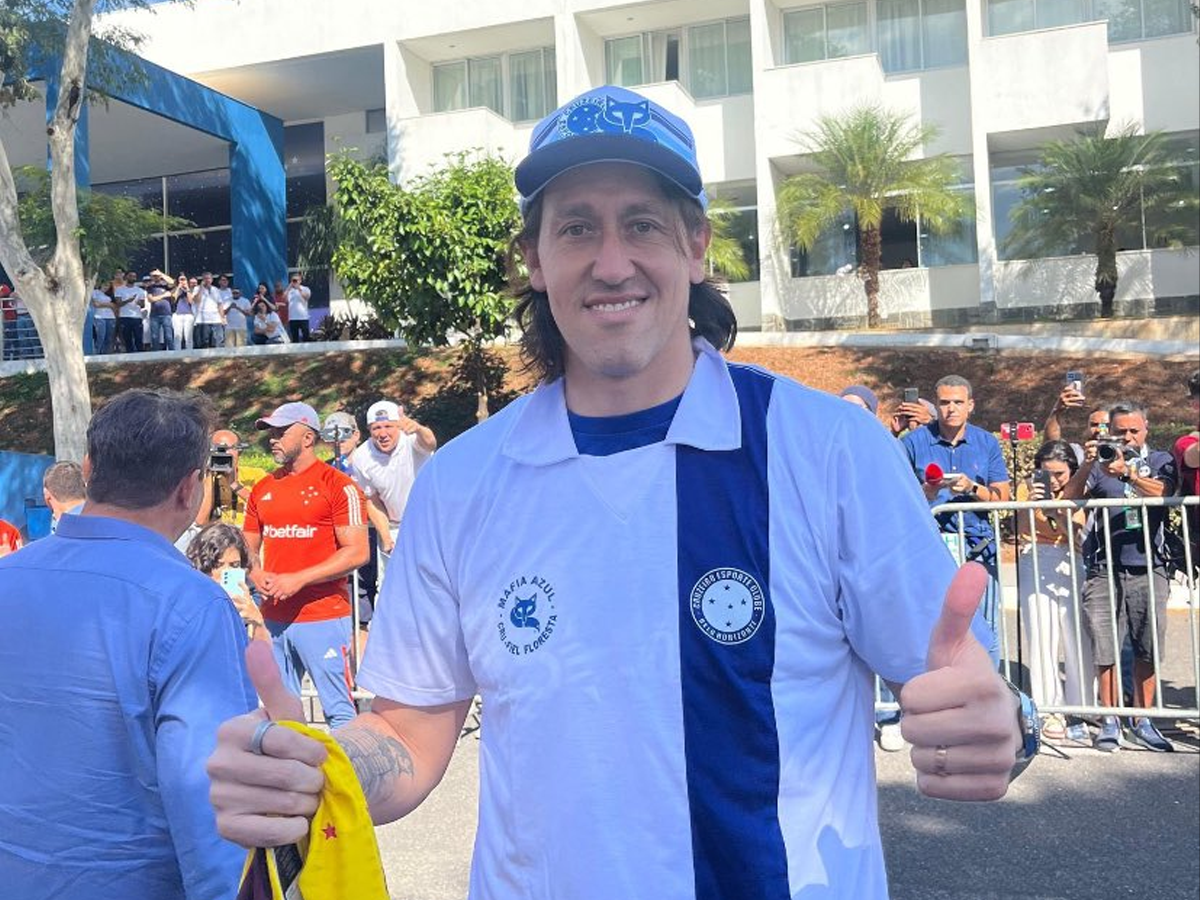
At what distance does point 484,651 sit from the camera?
1.96 m

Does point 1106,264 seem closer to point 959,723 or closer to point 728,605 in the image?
point 728,605

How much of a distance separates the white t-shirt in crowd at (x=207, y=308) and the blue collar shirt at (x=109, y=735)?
2458 centimetres

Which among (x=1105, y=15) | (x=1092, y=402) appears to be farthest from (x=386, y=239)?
(x=1105, y=15)

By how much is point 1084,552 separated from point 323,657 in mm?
4603

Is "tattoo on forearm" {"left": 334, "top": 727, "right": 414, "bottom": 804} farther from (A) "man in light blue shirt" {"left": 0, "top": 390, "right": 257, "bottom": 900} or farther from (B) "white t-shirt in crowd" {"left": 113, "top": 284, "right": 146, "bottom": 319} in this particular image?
(B) "white t-shirt in crowd" {"left": 113, "top": 284, "right": 146, "bottom": 319}

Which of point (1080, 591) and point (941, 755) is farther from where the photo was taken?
point (1080, 591)

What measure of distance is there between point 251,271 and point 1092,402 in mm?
21259

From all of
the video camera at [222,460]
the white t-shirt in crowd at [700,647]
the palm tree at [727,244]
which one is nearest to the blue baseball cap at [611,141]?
the white t-shirt in crowd at [700,647]

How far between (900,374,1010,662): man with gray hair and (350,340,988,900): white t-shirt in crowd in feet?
18.1

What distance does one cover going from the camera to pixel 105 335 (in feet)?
88.5

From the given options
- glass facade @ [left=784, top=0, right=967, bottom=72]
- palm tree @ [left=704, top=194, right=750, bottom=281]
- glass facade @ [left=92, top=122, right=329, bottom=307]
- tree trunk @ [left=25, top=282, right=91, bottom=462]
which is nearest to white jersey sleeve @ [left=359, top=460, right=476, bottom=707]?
tree trunk @ [left=25, top=282, right=91, bottom=462]

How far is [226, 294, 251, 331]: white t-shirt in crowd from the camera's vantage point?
26945mm

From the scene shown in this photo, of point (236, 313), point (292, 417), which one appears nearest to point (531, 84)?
point (236, 313)

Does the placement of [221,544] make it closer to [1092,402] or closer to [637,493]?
[637,493]
